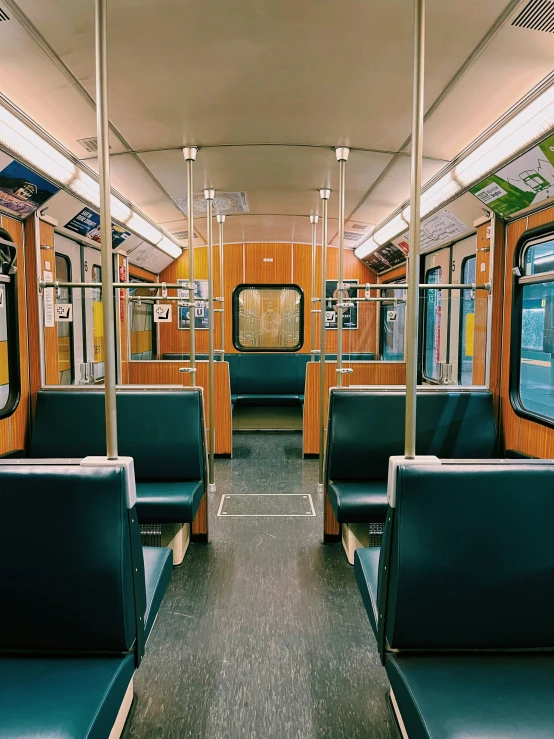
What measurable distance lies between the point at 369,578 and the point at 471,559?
517 mm

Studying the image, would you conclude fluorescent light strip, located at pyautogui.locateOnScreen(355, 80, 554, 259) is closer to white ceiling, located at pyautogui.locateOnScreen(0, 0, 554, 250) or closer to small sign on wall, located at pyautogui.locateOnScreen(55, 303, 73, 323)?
white ceiling, located at pyautogui.locateOnScreen(0, 0, 554, 250)

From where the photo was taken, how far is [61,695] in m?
1.37

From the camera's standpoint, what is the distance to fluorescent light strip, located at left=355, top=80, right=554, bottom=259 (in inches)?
89.7

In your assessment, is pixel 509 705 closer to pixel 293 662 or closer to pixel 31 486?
pixel 293 662

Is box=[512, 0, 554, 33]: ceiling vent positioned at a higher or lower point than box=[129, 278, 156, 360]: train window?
higher

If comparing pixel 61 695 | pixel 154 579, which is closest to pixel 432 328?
pixel 154 579

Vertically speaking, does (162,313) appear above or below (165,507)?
above

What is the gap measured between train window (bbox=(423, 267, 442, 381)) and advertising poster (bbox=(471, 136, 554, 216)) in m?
0.99

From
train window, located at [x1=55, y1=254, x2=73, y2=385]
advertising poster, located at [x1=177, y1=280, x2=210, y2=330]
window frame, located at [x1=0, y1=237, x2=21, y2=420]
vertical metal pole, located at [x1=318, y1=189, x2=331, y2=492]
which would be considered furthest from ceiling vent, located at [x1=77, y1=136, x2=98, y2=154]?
vertical metal pole, located at [x1=318, y1=189, x2=331, y2=492]

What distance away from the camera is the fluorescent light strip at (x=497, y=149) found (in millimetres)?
2277

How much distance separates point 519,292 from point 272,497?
2.50 m

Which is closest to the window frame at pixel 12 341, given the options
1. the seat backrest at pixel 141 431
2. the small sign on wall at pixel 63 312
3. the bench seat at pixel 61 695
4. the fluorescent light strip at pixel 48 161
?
the seat backrest at pixel 141 431

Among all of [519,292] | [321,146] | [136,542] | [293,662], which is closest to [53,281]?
[321,146]

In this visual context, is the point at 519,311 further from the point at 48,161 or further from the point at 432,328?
the point at 48,161
